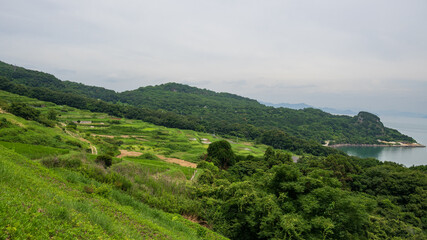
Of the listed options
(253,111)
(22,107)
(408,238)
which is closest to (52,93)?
(22,107)

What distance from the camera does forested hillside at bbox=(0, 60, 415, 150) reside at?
304ft

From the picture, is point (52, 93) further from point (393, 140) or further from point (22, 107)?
point (393, 140)

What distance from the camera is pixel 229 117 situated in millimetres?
140375

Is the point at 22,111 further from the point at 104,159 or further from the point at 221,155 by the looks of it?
the point at 221,155

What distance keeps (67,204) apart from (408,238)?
2188cm

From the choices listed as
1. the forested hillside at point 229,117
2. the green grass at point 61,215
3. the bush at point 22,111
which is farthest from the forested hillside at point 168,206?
the forested hillside at point 229,117

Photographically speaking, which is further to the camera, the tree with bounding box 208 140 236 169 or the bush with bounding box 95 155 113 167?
the tree with bounding box 208 140 236 169

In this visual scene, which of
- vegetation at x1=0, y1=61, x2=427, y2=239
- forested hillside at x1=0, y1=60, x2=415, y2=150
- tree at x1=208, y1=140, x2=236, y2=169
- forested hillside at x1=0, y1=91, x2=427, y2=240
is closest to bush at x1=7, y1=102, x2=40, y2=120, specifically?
vegetation at x1=0, y1=61, x2=427, y2=239

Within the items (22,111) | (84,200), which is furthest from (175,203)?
(22,111)

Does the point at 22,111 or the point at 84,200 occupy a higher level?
the point at 22,111

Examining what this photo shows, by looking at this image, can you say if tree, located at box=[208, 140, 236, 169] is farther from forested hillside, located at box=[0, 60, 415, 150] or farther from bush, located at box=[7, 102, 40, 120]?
forested hillside, located at box=[0, 60, 415, 150]

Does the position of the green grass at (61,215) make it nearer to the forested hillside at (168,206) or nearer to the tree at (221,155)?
the forested hillside at (168,206)

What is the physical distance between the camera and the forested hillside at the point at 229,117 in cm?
9256

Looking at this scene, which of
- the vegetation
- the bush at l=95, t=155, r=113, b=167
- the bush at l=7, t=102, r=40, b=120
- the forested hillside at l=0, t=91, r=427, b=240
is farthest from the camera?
the bush at l=7, t=102, r=40, b=120
